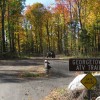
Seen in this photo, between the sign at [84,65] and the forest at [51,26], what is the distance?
40.2m

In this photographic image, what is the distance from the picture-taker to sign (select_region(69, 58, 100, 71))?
1110 centimetres

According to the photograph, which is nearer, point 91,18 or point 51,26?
point 91,18

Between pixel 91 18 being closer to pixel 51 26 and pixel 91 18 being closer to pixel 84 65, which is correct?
pixel 51 26

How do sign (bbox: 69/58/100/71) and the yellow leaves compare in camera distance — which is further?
the yellow leaves

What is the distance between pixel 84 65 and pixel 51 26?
305 feet

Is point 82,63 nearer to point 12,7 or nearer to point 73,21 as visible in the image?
point 12,7

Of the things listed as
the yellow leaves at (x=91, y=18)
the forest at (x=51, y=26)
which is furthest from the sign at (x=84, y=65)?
the yellow leaves at (x=91, y=18)

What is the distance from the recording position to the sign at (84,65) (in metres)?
11.1

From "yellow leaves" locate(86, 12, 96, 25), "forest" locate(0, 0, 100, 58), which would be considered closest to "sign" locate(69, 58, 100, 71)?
"forest" locate(0, 0, 100, 58)

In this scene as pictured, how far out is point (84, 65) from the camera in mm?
11125

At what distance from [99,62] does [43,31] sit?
95431mm

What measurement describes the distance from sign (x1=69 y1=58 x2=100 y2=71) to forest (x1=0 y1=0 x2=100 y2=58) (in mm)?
40231

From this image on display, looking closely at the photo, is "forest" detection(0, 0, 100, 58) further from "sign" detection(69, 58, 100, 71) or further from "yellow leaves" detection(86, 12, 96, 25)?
"sign" detection(69, 58, 100, 71)

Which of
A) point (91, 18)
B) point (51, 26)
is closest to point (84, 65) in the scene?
point (91, 18)
